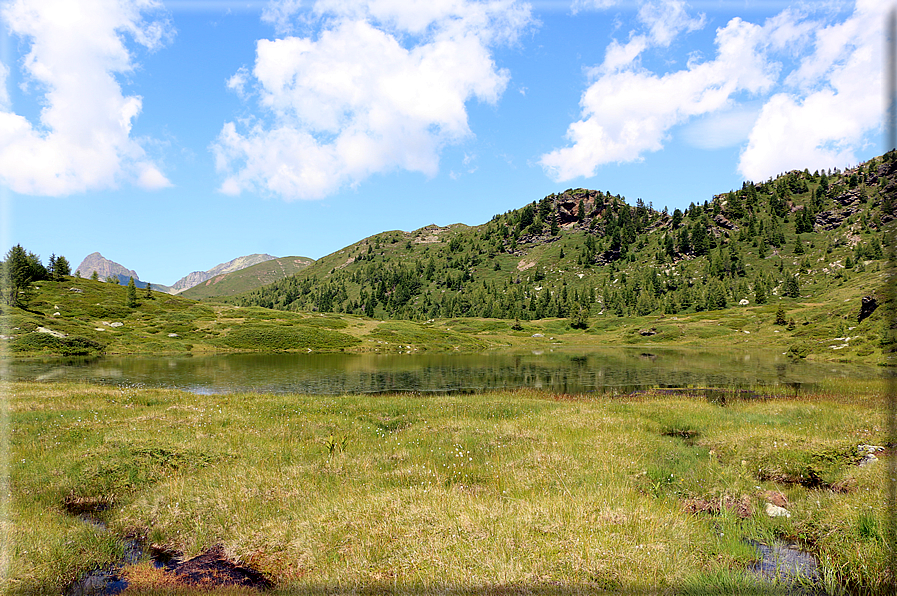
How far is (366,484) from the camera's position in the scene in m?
12.7

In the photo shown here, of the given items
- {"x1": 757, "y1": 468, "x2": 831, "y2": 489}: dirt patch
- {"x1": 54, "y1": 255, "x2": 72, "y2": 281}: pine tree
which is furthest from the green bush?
{"x1": 757, "y1": 468, "x2": 831, "y2": 489}: dirt patch

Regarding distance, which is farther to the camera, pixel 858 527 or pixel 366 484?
pixel 366 484

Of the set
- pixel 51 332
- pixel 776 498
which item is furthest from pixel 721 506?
pixel 51 332

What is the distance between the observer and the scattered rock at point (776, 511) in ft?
36.5

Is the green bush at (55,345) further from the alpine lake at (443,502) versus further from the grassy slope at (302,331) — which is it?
the alpine lake at (443,502)

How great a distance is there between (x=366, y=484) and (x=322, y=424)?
10.7 meters

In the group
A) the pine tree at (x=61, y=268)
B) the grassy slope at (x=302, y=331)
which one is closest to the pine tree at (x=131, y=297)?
the grassy slope at (x=302, y=331)

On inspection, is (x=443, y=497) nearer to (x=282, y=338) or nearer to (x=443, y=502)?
(x=443, y=502)

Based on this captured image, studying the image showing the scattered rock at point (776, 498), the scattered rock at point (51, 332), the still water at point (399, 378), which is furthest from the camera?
the scattered rock at point (51, 332)

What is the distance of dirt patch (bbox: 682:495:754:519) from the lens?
37.7 feet

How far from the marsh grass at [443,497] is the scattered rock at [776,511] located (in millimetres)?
265

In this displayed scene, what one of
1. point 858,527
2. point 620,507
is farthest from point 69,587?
point 858,527

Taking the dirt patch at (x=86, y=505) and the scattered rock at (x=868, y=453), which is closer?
the dirt patch at (x=86, y=505)

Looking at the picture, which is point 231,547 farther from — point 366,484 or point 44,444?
point 44,444
